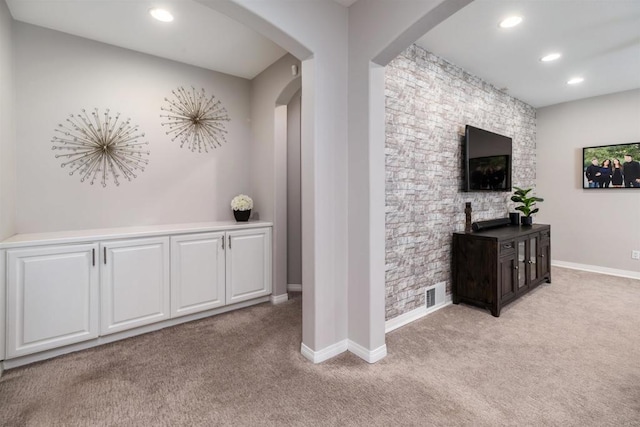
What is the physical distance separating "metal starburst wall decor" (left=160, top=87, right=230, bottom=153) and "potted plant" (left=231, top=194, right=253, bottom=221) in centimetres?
68

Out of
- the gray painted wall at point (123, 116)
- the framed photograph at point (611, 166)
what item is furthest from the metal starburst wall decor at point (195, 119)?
the framed photograph at point (611, 166)

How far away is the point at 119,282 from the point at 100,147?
4.26ft

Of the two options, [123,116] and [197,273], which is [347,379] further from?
[123,116]

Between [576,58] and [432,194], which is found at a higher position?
[576,58]

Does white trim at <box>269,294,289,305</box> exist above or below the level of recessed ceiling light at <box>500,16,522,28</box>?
below

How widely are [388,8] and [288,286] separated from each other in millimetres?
3073

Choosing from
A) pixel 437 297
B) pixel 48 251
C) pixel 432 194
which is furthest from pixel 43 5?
pixel 437 297

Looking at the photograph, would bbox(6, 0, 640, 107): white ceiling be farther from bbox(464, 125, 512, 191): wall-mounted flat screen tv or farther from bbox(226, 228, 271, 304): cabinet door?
bbox(226, 228, 271, 304): cabinet door

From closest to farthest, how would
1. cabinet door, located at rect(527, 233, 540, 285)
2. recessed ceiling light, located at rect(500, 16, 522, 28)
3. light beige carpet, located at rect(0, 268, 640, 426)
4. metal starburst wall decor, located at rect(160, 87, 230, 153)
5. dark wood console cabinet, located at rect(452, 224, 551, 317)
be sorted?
1. light beige carpet, located at rect(0, 268, 640, 426)
2. recessed ceiling light, located at rect(500, 16, 522, 28)
3. dark wood console cabinet, located at rect(452, 224, 551, 317)
4. metal starburst wall decor, located at rect(160, 87, 230, 153)
5. cabinet door, located at rect(527, 233, 540, 285)

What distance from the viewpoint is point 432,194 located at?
9.91 ft

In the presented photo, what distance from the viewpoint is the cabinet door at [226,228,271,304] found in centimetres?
299

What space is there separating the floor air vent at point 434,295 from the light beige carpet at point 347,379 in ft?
0.96

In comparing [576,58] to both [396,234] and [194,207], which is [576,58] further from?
[194,207]

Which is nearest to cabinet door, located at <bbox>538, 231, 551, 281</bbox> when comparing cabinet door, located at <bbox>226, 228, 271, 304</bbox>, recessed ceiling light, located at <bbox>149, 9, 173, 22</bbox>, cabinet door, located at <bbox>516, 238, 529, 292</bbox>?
cabinet door, located at <bbox>516, 238, 529, 292</bbox>
